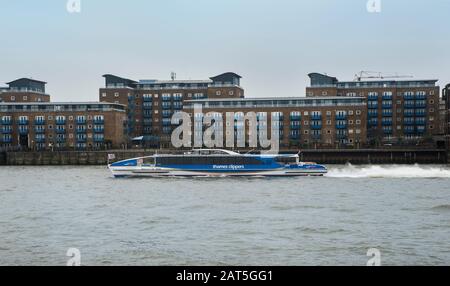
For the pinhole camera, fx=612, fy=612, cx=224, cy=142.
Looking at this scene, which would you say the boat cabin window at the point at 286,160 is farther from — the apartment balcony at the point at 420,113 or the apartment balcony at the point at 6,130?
the apartment balcony at the point at 420,113

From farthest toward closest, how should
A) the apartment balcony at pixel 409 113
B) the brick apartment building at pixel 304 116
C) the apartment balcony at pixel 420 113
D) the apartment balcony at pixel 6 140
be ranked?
the apartment balcony at pixel 409 113 < the apartment balcony at pixel 420 113 < the apartment balcony at pixel 6 140 < the brick apartment building at pixel 304 116

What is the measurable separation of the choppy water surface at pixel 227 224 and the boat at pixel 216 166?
552 inches

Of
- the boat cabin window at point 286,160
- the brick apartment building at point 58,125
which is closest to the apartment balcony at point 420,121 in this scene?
the brick apartment building at point 58,125

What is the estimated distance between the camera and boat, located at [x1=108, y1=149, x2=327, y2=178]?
71.5 metres

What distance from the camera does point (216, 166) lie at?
73.1 meters

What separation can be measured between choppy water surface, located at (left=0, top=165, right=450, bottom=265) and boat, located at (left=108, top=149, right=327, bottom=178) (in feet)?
46.0

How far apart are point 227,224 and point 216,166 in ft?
134

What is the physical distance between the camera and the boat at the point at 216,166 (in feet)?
235

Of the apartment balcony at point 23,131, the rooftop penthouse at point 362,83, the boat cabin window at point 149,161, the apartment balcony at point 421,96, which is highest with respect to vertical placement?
the rooftop penthouse at point 362,83

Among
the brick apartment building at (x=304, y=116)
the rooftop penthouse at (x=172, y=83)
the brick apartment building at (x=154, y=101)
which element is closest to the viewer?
the brick apartment building at (x=304, y=116)

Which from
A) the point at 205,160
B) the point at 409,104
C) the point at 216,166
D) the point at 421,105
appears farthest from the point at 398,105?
the point at 205,160

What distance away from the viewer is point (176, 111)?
153 meters
